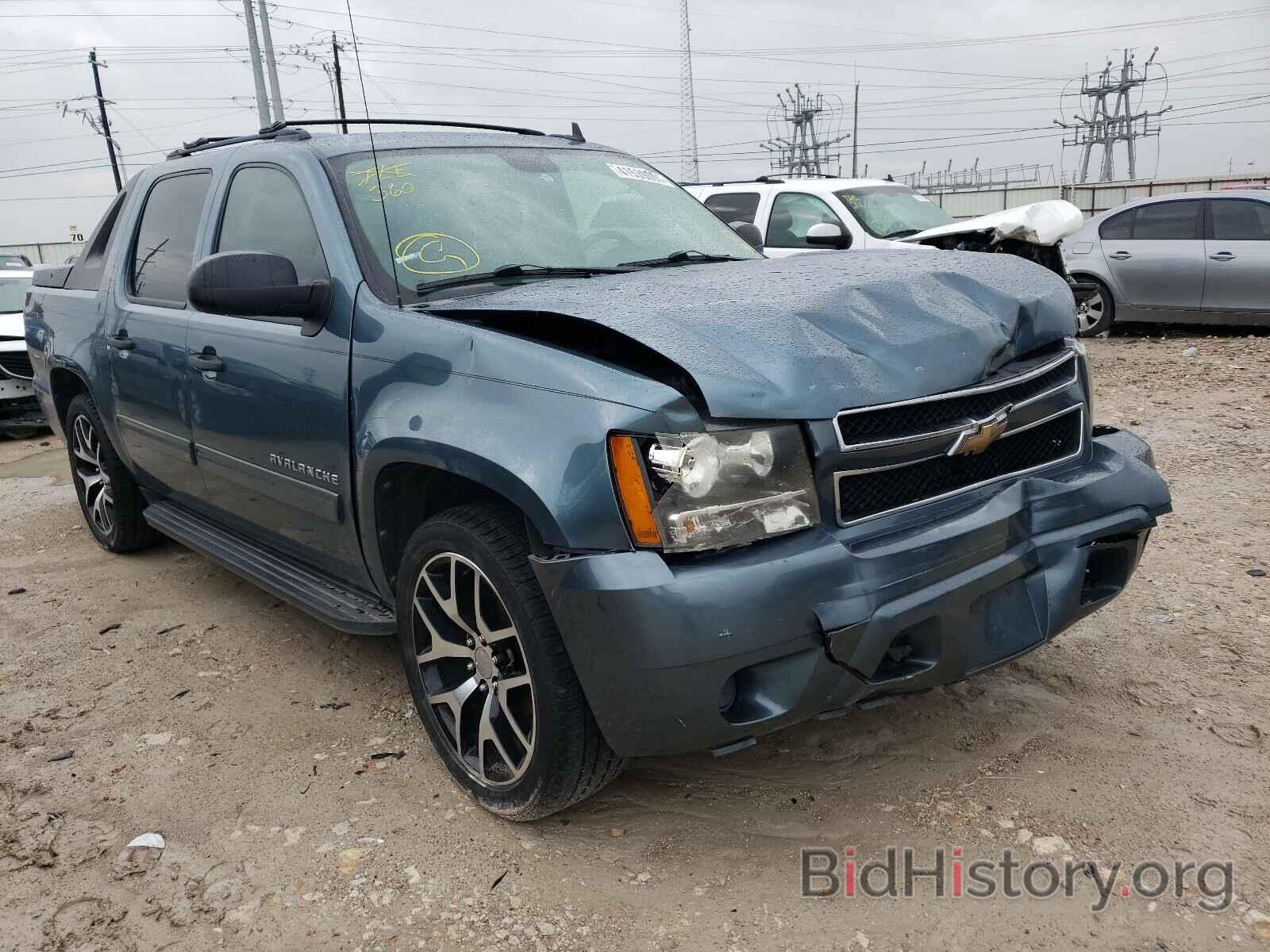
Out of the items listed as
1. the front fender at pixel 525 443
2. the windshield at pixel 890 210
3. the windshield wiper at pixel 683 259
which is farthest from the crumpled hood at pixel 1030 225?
the front fender at pixel 525 443

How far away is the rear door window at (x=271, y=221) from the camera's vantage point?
3191mm

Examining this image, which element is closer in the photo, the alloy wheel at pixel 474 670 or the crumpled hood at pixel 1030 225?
the alloy wheel at pixel 474 670

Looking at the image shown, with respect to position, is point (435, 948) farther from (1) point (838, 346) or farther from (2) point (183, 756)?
(1) point (838, 346)

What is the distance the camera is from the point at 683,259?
3.48m

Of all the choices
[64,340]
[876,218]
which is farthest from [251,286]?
[876,218]

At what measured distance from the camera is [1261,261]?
30.7ft

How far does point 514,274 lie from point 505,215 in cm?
32

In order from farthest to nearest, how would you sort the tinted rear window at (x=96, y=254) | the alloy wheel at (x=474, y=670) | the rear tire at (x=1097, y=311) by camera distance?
the rear tire at (x=1097, y=311) → the tinted rear window at (x=96, y=254) → the alloy wheel at (x=474, y=670)

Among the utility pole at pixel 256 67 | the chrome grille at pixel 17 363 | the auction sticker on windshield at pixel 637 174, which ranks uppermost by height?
the utility pole at pixel 256 67

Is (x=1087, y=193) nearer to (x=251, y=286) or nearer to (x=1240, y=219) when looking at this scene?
(x=1240, y=219)

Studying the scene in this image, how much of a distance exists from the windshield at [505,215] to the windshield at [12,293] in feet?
26.8

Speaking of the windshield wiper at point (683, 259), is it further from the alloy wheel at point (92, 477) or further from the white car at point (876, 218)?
the white car at point (876, 218)

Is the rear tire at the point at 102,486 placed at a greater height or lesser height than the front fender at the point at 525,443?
lesser

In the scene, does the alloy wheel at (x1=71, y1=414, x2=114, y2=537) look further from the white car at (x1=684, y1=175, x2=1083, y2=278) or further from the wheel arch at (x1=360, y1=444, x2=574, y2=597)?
the white car at (x1=684, y1=175, x2=1083, y2=278)
